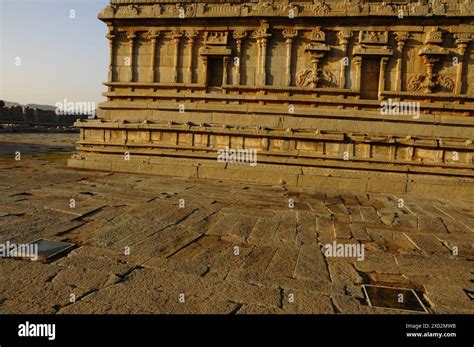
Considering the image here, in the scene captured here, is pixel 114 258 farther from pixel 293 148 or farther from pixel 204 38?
pixel 204 38

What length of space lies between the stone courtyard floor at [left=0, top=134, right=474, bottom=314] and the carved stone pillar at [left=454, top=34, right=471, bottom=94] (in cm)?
577

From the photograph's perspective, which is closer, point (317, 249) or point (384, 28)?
point (317, 249)

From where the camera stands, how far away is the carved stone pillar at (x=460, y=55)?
12305 mm

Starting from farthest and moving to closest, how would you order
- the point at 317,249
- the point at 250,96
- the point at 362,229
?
the point at 250,96 → the point at 362,229 → the point at 317,249

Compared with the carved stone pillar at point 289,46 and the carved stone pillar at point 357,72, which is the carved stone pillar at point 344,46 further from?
the carved stone pillar at point 289,46

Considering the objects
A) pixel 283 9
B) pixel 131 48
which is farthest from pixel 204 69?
pixel 283 9

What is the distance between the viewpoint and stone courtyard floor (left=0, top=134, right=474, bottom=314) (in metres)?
3.51

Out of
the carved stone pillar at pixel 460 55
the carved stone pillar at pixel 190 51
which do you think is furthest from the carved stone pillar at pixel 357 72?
the carved stone pillar at pixel 190 51

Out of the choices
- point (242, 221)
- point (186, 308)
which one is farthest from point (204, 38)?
point (186, 308)

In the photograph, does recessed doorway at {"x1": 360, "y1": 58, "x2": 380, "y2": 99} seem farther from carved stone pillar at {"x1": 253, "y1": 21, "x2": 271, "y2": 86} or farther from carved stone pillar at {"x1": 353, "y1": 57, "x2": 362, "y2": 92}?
carved stone pillar at {"x1": 253, "y1": 21, "x2": 271, "y2": 86}

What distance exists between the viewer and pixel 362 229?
6.38 metres

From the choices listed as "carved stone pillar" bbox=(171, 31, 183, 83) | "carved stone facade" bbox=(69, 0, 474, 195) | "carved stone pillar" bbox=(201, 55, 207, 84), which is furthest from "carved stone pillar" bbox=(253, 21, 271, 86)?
"carved stone pillar" bbox=(171, 31, 183, 83)
